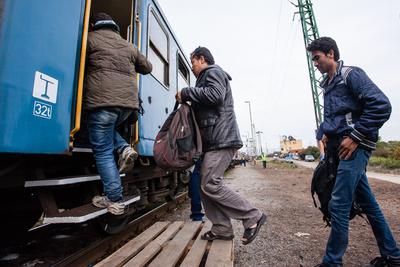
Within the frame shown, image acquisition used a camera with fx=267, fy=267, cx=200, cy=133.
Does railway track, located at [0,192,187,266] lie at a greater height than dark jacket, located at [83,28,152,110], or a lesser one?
lesser

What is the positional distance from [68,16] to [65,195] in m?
1.84

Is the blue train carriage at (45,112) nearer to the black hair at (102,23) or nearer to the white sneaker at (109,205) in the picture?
the white sneaker at (109,205)

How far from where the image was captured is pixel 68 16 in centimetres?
228

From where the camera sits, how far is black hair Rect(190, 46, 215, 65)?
2.79 meters

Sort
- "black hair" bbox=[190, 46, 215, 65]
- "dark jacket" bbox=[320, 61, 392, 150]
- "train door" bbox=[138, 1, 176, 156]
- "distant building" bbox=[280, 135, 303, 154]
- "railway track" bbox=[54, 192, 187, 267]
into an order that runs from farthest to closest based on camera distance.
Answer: "distant building" bbox=[280, 135, 303, 154]
"train door" bbox=[138, 1, 176, 156]
"black hair" bbox=[190, 46, 215, 65]
"railway track" bbox=[54, 192, 187, 267]
"dark jacket" bbox=[320, 61, 392, 150]

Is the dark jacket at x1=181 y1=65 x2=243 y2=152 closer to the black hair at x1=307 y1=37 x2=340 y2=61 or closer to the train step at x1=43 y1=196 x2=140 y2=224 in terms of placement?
the black hair at x1=307 y1=37 x2=340 y2=61

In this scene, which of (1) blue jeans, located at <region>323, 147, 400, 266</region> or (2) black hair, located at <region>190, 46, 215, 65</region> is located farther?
(2) black hair, located at <region>190, 46, 215, 65</region>

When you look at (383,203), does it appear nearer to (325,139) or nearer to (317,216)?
(317,216)

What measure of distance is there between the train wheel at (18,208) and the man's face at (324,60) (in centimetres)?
306

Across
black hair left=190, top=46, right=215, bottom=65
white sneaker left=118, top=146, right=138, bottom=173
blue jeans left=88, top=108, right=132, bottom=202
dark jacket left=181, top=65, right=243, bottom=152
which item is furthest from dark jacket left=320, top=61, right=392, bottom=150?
blue jeans left=88, top=108, right=132, bottom=202

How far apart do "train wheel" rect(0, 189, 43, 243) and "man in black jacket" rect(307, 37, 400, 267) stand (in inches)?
113

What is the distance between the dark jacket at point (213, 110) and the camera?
2.46m

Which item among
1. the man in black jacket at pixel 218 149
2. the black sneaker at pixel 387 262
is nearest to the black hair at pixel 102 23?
the man in black jacket at pixel 218 149

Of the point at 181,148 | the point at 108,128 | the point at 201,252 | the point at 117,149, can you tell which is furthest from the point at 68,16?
the point at 201,252
